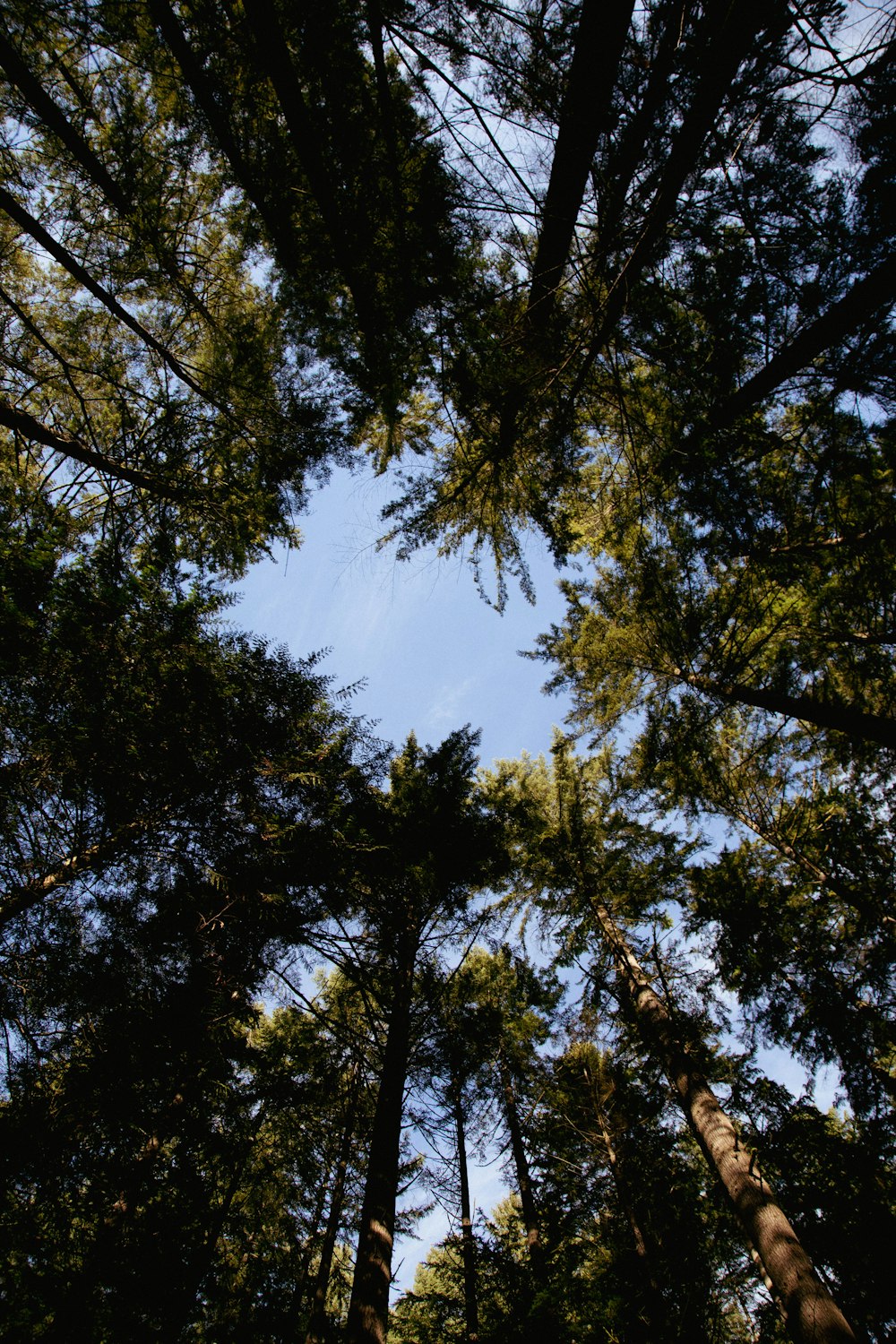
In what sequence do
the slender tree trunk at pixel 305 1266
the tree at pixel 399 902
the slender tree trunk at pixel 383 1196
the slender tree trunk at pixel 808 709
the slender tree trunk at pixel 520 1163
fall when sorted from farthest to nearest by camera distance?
the slender tree trunk at pixel 520 1163 < the slender tree trunk at pixel 305 1266 < the slender tree trunk at pixel 808 709 < the tree at pixel 399 902 < the slender tree trunk at pixel 383 1196

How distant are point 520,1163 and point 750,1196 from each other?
6.02 m

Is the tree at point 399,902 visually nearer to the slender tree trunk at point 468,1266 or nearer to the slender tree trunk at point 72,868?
the slender tree trunk at point 468,1266

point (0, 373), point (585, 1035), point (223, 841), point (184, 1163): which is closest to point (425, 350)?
point (0, 373)

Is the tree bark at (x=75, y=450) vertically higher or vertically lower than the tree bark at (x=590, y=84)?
lower

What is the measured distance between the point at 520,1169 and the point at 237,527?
11.7 meters

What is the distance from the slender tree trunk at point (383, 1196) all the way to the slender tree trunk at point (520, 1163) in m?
4.48

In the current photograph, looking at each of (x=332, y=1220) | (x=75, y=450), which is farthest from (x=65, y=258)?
(x=332, y=1220)

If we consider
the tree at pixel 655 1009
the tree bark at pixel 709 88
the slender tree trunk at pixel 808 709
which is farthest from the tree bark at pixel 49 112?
the tree at pixel 655 1009

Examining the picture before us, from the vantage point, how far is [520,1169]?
30.2 feet

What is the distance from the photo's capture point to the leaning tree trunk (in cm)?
411

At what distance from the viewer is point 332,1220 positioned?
7.46 metres

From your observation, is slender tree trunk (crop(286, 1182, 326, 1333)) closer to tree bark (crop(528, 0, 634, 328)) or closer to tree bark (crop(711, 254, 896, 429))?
tree bark (crop(711, 254, 896, 429))

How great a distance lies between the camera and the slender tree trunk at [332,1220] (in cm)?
685

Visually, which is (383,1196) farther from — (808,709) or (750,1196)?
(808,709)
